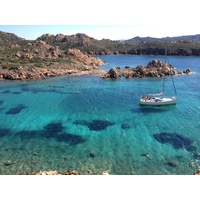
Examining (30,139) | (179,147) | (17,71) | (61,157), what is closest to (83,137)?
Result: (61,157)

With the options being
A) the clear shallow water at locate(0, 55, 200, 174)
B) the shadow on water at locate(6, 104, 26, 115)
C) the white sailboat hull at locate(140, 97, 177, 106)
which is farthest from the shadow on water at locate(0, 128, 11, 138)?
the white sailboat hull at locate(140, 97, 177, 106)

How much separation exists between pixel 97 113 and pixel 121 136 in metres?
8.90

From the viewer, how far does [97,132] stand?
91.0 feet

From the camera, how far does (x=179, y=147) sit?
2402 centimetres

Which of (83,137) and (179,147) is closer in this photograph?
(179,147)

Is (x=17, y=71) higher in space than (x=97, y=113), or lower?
higher

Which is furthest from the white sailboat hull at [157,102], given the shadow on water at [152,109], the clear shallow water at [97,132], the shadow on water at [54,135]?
the shadow on water at [54,135]

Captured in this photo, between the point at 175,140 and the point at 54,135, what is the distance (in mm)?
15522

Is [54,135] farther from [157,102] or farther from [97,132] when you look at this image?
[157,102]

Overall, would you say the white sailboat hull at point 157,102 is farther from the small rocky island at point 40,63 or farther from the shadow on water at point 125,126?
the small rocky island at point 40,63

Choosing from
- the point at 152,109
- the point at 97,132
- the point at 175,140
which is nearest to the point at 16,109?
the point at 97,132

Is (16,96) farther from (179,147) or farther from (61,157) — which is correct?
(179,147)

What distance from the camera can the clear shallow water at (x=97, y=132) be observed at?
21141 mm

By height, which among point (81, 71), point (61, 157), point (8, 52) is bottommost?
point (61, 157)
